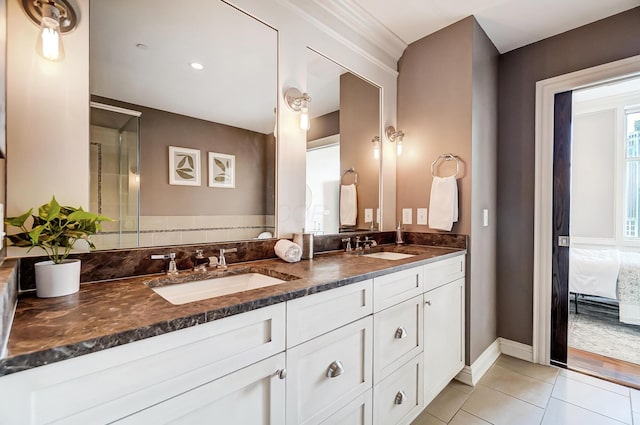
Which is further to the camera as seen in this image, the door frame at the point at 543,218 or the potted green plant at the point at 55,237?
the door frame at the point at 543,218

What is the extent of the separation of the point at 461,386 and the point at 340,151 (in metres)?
1.84

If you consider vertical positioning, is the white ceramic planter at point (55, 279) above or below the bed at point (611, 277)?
above

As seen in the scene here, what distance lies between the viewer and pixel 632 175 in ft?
12.6

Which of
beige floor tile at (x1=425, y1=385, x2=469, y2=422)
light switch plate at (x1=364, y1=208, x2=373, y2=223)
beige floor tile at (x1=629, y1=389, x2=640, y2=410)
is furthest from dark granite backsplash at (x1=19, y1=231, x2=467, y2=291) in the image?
beige floor tile at (x1=629, y1=389, x2=640, y2=410)

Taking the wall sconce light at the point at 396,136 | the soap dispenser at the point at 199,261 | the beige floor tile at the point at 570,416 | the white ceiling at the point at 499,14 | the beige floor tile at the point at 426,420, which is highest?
the white ceiling at the point at 499,14

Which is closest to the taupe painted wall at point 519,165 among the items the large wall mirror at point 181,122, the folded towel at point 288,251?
the folded towel at point 288,251

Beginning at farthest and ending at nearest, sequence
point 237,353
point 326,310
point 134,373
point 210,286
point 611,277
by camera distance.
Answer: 1. point 611,277
2. point 210,286
3. point 326,310
4. point 237,353
5. point 134,373

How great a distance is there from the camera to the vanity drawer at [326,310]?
39.4 inches

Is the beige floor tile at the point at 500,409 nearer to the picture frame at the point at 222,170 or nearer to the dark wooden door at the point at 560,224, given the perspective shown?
the dark wooden door at the point at 560,224

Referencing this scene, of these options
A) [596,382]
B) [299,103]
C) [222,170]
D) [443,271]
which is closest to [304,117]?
[299,103]

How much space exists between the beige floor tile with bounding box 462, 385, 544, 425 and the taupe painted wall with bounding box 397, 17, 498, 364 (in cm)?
22

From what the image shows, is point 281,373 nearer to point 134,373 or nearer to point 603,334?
point 134,373

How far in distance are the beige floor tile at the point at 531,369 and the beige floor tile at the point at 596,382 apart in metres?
0.07

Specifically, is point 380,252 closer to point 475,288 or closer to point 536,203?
point 475,288
